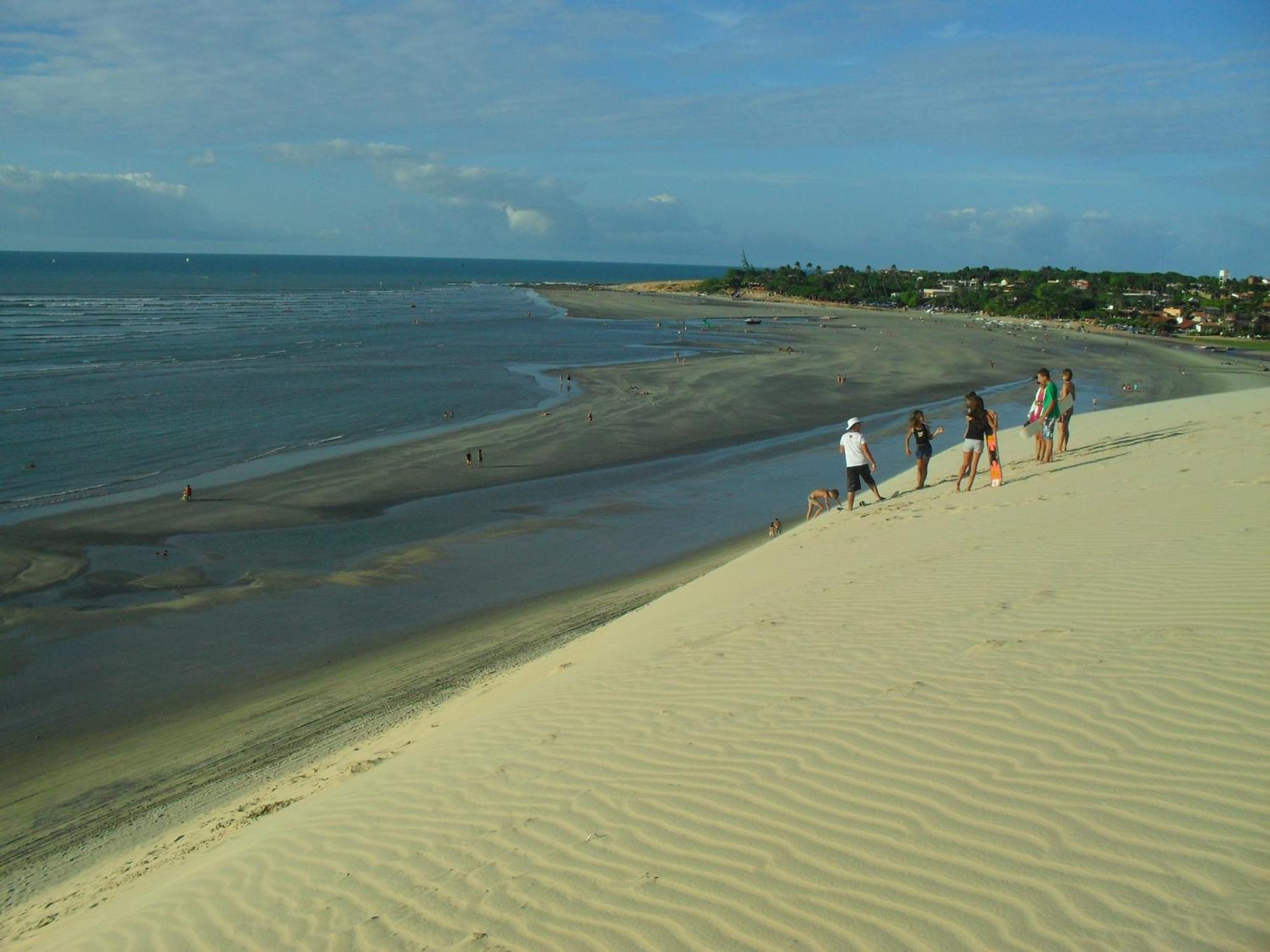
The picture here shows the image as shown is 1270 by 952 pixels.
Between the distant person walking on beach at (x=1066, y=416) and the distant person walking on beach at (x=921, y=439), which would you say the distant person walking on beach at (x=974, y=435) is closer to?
the distant person walking on beach at (x=921, y=439)

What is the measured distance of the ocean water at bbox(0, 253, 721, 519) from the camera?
2652 centimetres

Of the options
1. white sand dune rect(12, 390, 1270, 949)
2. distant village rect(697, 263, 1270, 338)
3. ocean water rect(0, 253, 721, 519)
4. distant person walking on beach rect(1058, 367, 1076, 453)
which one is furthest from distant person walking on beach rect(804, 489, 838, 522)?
distant village rect(697, 263, 1270, 338)

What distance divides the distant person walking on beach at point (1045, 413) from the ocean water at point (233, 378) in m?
18.6

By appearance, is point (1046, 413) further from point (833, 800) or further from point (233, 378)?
point (233, 378)

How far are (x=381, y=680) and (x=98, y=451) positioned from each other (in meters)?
19.7

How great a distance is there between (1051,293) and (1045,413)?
104 meters

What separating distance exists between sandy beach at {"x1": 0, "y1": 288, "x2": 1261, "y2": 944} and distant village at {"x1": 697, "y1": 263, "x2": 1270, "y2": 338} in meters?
47.4

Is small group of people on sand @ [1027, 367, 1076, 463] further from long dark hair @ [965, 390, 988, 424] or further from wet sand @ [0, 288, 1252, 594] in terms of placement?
wet sand @ [0, 288, 1252, 594]

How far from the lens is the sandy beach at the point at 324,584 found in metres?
8.70

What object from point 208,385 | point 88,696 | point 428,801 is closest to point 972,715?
point 428,801

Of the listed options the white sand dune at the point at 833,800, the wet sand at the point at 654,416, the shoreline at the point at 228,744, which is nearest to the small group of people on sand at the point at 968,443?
the shoreline at the point at 228,744

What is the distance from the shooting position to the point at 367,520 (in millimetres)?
20016

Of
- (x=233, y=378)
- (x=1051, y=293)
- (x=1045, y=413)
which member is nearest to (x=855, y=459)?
(x=1045, y=413)

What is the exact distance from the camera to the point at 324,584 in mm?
15688
